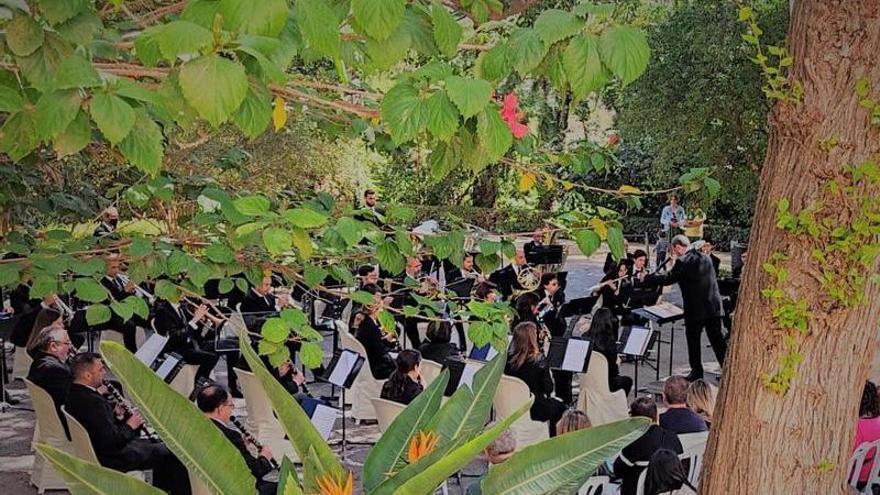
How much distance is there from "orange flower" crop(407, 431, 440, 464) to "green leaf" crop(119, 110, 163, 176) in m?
0.77

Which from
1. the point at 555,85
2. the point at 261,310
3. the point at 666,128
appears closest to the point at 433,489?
the point at 555,85

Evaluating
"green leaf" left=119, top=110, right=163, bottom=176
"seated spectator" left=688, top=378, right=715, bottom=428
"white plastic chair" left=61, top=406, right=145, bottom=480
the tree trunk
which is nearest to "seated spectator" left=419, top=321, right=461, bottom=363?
"seated spectator" left=688, top=378, right=715, bottom=428

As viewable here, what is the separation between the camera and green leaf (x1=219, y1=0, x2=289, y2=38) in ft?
5.35

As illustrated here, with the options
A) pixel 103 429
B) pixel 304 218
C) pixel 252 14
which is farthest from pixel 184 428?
pixel 103 429

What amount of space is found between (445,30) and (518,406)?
601 centimetres

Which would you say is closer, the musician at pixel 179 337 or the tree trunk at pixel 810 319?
the tree trunk at pixel 810 319

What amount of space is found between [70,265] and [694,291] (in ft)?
28.7

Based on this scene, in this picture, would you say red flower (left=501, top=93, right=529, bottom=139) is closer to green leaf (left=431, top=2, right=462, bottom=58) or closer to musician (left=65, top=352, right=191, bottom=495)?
green leaf (left=431, top=2, right=462, bottom=58)

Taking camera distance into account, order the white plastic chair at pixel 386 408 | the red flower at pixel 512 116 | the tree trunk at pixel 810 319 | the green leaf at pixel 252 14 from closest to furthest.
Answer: the green leaf at pixel 252 14 → the red flower at pixel 512 116 → the tree trunk at pixel 810 319 → the white plastic chair at pixel 386 408

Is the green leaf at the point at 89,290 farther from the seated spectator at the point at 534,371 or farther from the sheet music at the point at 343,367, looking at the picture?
the seated spectator at the point at 534,371

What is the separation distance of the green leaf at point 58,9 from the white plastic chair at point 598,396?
7.24 meters

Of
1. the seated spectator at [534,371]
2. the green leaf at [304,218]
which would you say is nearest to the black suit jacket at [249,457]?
the seated spectator at [534,371]

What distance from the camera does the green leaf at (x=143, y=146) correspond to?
1968 millimetres

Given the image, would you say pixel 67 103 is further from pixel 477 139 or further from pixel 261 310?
pixel 261 310
